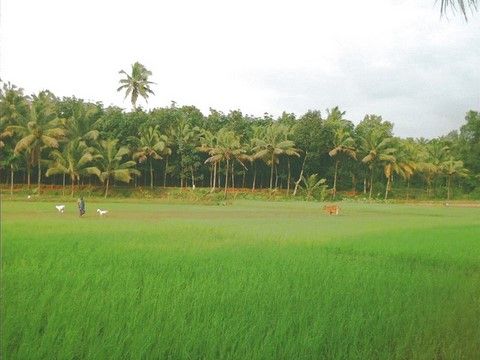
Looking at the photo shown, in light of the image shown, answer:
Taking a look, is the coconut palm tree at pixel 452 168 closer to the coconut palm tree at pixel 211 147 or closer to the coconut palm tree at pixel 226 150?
the coconut palm tree at pixel 226 150

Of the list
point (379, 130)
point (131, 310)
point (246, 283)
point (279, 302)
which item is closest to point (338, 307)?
point (279, 302)

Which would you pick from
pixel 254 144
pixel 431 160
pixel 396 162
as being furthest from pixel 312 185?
pixel 431 160

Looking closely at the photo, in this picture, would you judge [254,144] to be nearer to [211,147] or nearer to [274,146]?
[274,146]

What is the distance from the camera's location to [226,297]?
12.8 feet

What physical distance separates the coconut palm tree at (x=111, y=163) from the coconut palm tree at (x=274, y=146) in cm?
193

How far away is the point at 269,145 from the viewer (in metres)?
7.25

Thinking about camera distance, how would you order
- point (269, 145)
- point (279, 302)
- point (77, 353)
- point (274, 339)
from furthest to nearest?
1. point (269, 145)
2. point (279, 302)
3. point (274, 339)
4. point (77, 353)

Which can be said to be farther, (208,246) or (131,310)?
(208,246)

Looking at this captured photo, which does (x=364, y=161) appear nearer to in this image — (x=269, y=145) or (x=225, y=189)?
(x=269, y=145)

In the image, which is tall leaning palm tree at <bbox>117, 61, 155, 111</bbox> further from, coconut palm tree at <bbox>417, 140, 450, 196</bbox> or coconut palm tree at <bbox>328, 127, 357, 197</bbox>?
coconut palm tree at <bbox>417, 140, 450, 196</bbox>

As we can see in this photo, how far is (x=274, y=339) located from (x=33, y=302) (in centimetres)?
164

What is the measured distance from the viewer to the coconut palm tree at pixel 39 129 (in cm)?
420

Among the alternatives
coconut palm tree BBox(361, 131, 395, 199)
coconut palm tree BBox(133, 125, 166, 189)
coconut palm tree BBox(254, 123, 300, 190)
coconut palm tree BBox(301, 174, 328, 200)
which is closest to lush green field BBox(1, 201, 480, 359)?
coconut palm tree BBox(301, 174, 328, 200)

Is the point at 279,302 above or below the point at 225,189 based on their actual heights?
below
